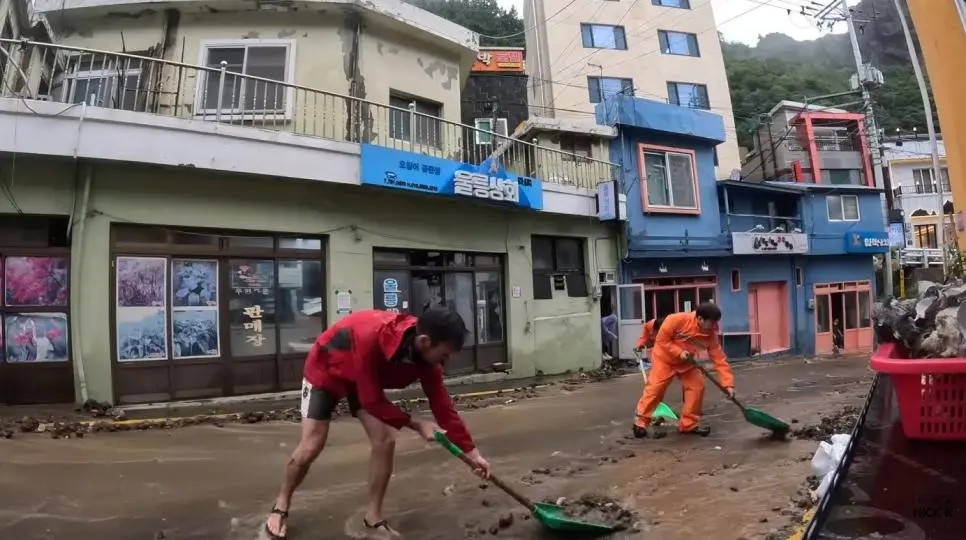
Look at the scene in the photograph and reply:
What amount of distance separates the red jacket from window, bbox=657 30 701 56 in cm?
2569

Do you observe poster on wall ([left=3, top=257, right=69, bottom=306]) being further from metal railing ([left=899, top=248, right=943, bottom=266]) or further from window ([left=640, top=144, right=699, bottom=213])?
metal railing ([left=899, top=248, right=943, bottom=266])

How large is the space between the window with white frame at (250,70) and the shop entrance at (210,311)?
2364 mm

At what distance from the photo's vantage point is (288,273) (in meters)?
9.44

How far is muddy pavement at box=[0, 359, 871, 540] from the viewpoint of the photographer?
11.6 ft

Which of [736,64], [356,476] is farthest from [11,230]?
[736,64]

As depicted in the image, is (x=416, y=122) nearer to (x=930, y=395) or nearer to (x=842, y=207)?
(x=930, y=395)

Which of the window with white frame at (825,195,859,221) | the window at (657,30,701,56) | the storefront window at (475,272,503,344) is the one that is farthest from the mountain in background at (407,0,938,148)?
the storefront window at (475,272,503,344)

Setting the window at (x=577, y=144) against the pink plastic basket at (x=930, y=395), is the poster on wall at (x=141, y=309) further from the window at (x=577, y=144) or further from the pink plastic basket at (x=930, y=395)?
the window at (x=577, y=144)

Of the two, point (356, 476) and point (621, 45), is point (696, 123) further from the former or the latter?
point (356, 476)

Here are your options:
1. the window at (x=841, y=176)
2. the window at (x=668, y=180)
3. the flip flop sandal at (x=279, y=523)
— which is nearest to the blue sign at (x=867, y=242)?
the window at (x=841, y=176)

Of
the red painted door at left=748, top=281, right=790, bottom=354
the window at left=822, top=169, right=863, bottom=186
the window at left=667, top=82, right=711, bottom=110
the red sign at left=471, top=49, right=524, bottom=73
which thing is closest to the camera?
the red painted door at left=748, top=281, right=790, bottom=354

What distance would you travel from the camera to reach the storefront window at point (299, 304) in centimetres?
938

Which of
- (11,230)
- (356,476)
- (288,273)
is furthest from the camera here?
(288,273)

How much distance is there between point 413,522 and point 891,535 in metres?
2.34
